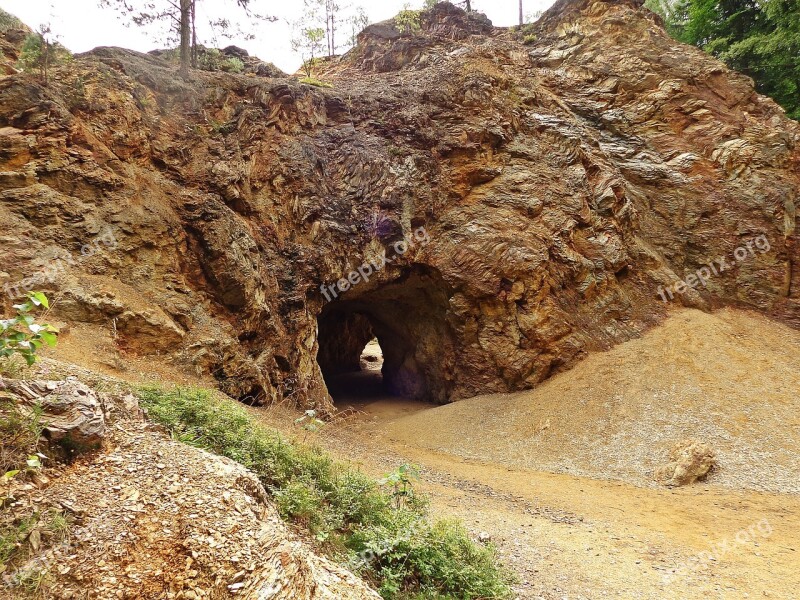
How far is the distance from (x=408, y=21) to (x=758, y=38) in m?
15.8

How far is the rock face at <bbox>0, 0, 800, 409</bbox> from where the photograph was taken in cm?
1044

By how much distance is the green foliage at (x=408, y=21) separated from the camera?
22.5 meters

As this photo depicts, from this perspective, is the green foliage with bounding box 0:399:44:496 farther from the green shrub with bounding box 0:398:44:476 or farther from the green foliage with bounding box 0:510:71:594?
the green foliage with bounding box 0:510:71:594

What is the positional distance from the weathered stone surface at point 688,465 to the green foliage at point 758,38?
59.5 feet

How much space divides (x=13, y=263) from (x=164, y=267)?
292cm

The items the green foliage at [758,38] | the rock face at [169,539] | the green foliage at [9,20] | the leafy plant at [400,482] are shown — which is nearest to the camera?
the rock face at [169,539]

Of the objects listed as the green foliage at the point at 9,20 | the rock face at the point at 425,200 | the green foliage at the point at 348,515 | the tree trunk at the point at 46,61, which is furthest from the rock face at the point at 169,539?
the green foliage at the point at 9,20

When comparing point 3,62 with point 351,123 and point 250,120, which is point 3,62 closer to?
point 250,120

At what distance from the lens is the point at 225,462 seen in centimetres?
432

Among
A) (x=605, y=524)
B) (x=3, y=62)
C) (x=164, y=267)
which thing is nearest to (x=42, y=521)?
(x=605, y=524)

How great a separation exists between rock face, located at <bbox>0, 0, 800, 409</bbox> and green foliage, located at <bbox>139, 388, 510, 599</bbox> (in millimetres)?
5360

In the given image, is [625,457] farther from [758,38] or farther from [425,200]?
[758,38]

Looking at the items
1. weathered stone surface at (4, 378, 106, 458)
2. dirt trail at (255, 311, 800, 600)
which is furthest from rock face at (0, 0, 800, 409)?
weathered stone surface at (4, 378, 106, 458)

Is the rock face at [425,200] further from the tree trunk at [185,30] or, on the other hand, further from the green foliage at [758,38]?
the green foliage at [758,38]
